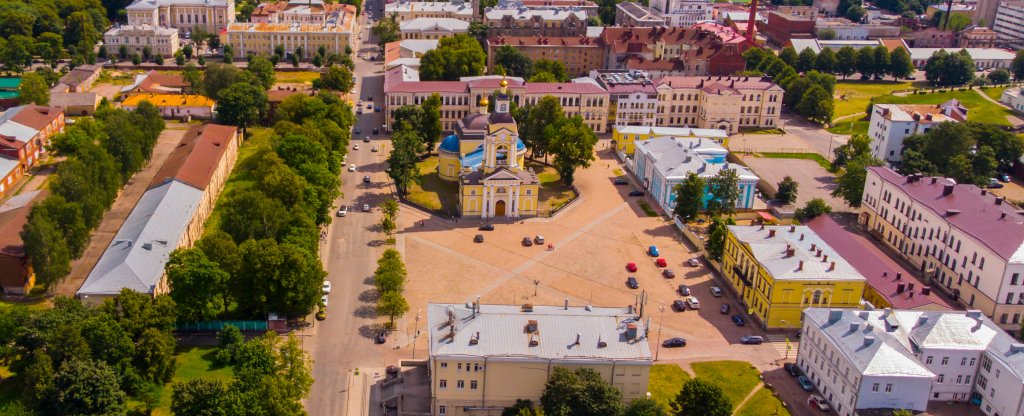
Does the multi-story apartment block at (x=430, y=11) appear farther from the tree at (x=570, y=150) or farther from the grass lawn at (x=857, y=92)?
the tree at (x=570, y=150)

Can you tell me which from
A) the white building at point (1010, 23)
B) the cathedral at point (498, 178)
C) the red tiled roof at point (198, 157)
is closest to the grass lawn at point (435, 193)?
the cathedral at point (498, 178)

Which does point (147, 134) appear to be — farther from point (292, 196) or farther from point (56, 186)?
point (292, 196)

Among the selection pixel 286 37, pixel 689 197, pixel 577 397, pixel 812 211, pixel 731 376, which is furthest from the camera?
pixel 286 37

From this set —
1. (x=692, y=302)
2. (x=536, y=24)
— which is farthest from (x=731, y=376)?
(x=536, y=24)

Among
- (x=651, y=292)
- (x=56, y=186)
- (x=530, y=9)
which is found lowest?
(x=651, y=292)

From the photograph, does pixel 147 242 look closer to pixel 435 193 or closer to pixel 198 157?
pixel 198 157

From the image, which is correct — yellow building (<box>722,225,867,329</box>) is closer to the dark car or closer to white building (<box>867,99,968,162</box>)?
the dark car

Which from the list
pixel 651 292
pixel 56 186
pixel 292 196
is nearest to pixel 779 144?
pixel 651 292
